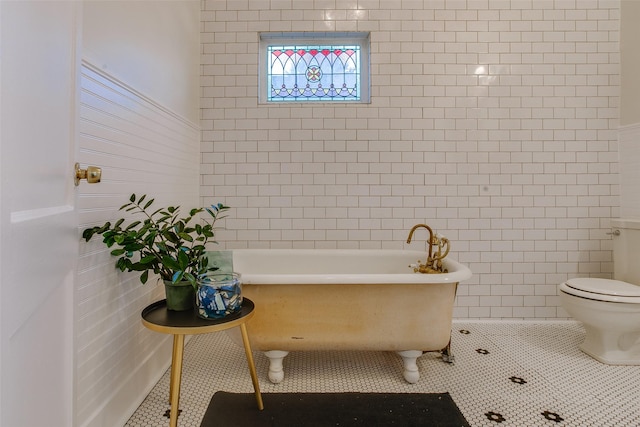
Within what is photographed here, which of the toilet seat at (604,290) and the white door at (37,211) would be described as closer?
the white door at (37,211)

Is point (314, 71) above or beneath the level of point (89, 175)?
above

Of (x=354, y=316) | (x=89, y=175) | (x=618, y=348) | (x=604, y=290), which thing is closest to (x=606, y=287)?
(x=604, y=290)

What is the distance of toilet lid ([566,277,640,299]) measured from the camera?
1840 millimetres

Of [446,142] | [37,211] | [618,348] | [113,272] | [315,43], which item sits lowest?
[618,348]

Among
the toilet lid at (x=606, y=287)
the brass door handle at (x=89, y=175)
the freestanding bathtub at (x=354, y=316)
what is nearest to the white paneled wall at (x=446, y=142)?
the toilet lid at (x=606, y=287)

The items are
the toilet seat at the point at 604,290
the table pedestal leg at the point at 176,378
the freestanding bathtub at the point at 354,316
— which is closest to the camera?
the table pedestal leg at the point at 176,378

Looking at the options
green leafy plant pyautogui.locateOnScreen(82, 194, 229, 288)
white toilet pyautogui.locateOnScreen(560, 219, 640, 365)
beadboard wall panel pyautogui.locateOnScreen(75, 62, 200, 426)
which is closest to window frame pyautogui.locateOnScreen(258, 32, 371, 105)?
beadboard wall panel pyautogui.locateOnScreen(75, 62, 200, 426)

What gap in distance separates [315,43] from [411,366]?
243cm

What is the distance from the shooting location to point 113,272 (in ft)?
4.71

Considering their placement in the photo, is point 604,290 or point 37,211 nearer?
point 37,211

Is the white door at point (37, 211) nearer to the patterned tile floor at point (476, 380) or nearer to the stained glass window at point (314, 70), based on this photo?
the patterned tile floor at point (476, 380)

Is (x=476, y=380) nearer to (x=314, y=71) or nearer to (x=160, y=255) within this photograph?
(x=160, y=255)

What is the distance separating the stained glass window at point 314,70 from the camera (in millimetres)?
2666

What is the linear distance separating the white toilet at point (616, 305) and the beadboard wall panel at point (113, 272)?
2.45 metres
